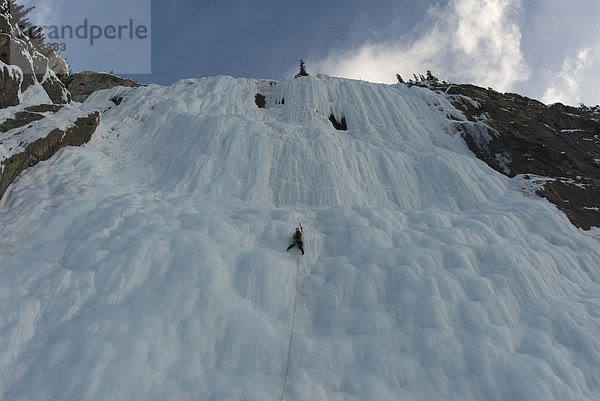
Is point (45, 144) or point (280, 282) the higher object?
point (45, 144)

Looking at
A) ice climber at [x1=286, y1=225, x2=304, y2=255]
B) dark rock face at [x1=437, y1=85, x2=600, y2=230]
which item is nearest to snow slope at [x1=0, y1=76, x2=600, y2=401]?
ice climber at [x1=286, y1=225, x2=304, y2=255]

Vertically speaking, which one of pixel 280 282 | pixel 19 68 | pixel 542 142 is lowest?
pixel 280 282

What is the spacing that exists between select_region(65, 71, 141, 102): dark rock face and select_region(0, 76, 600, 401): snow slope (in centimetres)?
2443

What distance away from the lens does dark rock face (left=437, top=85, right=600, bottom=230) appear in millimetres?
13966

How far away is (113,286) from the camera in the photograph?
712 cm

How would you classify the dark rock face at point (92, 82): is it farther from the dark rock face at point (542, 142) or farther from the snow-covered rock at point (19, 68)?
the dark rock face at point (542, 142)

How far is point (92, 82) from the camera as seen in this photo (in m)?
33.5

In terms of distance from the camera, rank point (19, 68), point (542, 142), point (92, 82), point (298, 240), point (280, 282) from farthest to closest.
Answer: point (92, 82) → point (542, 142) → point (19, 68) → point (298, 240) → point (280, 282)

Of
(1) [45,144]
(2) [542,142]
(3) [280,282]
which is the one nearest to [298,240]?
(3) [280,282]

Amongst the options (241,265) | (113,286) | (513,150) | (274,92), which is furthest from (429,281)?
(274,92)

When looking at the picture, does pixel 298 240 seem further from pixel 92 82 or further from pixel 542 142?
pixel 92 82

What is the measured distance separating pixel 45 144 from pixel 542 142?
2511 centimetres

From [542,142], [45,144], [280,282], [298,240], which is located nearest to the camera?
[280,282]

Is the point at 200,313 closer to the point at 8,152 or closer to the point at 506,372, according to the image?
the point at 506,372
